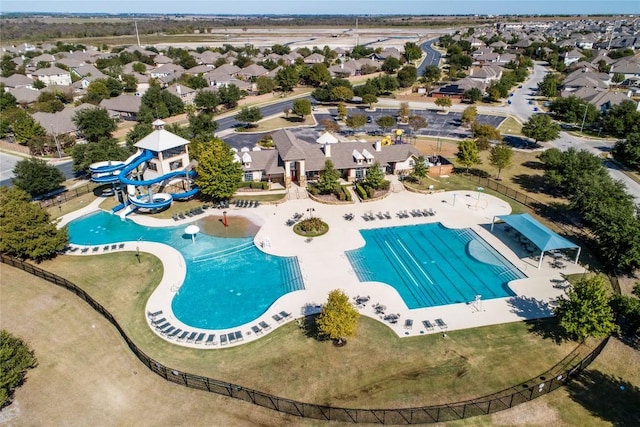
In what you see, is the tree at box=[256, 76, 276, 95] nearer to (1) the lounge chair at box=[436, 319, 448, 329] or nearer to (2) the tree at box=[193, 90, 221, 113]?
(2) the tree at box=[193, 90, 221, 113]

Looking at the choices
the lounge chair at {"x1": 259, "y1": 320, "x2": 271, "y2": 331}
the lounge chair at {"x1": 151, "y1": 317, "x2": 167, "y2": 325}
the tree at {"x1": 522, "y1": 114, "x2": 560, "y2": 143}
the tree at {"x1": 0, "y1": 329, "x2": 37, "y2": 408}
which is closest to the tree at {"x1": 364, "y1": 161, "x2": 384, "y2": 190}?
the lounge chair at {"x1": 259, "y1": 320, "x2": 271, "y2": 331}

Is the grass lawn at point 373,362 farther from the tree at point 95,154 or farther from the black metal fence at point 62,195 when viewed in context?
the tree at point 95,154

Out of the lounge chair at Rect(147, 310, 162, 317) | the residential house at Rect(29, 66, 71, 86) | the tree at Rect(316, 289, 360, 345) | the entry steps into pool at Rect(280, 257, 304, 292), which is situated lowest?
the lounge chair at Rect(147, 310, 162, 317)

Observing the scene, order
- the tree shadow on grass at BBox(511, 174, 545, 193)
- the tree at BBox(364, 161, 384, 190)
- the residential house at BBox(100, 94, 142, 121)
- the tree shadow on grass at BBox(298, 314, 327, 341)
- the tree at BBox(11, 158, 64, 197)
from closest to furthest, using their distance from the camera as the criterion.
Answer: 1. the tree shadow on grass at BBox(298, 314, 327, 341)
2. the tree at BBox(11, 158, 64, 197)
3. the tree at BBox(364, 161, 384, 190)
4. the tree shadow on grass at BBox(511, 174, 545, 193)
5. the residential house at BBox(100, 94, 142, 121)

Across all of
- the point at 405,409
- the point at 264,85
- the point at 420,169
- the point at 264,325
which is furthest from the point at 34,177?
the point at 264,85

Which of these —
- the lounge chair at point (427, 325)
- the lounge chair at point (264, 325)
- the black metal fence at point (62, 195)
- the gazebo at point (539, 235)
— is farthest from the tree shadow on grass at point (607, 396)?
the black metal fence at point (62, 195)

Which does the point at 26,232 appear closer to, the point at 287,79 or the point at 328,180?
the point at 328,180
